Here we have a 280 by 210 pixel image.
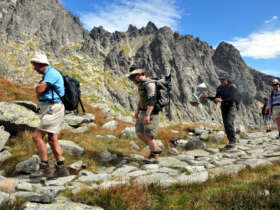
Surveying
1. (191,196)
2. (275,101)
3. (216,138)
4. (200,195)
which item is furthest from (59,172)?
(216,138)

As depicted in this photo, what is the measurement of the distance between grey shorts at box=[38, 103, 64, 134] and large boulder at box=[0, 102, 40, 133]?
3437 mm

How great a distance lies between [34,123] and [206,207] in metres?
7.45

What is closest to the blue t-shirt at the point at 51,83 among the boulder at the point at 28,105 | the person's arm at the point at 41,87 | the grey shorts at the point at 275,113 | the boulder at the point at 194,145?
the person's arm at the point at 41,87

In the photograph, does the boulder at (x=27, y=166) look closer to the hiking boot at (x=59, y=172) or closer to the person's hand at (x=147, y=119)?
the hiking boot at (x=59, y=172)

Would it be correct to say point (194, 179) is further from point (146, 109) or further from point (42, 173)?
point (42, 173)

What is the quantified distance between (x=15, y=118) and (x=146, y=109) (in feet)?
17.1

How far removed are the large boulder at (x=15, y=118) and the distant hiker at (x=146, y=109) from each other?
15.0 ft

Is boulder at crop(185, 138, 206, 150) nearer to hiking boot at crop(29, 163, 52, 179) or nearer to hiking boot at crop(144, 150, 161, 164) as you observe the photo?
hiking boot at crop(144, 150, 161, 164)

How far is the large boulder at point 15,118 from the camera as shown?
7.33 m

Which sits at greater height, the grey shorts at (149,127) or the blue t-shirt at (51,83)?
the blue t-shirt at (51,83)

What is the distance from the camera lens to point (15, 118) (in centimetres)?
753

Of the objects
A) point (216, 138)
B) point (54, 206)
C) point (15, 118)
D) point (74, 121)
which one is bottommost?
point (216, 138)

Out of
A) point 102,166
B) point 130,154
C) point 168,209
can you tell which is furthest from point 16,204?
point 130,154

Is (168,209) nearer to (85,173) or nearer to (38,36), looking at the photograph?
(85,173)
